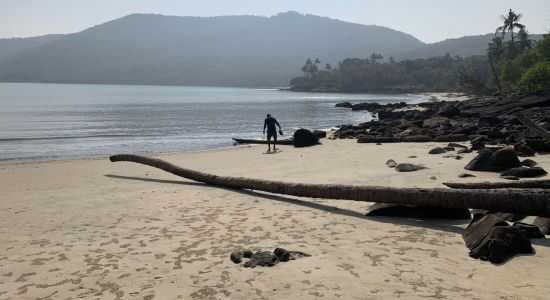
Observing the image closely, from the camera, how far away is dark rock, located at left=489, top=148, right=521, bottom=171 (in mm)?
11992

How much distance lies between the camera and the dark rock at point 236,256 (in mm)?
6371

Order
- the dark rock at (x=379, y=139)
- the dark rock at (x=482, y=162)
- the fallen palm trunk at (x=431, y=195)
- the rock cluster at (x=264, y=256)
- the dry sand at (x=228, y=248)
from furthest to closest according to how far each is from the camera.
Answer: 1. the dark rock at (x=379, y=139)
2. the dark rock at (x=482, y=162)
3. the fallen palm trunk at (x=431, y=195)
4. the rock cluster at (x=264, y=256)
5. the dry sand at (x=228, y=248)

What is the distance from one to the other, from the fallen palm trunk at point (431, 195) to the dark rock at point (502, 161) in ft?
15.8

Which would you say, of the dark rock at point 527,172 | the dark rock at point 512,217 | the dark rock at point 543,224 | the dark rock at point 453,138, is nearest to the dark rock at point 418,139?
the dark rock at point 453,138

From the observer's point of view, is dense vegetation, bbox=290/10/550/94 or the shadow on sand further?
dense vegetation, bbox=290/10/550/94

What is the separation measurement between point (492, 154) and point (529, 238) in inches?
237

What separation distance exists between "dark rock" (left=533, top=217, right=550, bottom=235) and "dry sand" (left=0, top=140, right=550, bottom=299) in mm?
490

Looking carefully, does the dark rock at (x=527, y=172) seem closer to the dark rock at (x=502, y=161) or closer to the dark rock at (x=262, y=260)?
the dark rock at (x=502, y=161)

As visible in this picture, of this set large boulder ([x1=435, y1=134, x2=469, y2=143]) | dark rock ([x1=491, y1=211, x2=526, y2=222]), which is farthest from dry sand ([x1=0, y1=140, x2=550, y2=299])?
large boulder ([x1=435, y1=134, x2=469, y2=143])

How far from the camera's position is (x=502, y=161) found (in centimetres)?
1199

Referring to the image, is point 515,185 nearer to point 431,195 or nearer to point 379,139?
point 431,195

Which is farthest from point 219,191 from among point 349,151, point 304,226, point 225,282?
point 349,151

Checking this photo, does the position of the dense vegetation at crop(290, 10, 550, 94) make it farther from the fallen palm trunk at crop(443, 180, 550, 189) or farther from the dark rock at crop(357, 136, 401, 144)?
the fallen palm trunk at crop(443, 180, 550, 189)

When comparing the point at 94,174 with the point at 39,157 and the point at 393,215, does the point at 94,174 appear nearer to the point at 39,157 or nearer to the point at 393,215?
the point at 39,157
